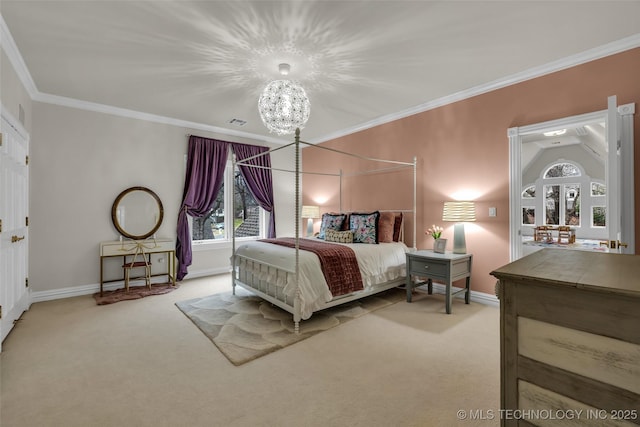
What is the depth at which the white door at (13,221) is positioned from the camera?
270 cm

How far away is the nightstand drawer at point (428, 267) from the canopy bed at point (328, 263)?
285 mm

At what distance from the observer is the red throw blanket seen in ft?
10.3

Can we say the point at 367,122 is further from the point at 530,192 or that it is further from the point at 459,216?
the point at 530,192

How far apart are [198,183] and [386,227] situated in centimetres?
332

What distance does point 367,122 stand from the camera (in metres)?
5.08

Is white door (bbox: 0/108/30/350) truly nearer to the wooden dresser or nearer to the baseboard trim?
the baseboard trim

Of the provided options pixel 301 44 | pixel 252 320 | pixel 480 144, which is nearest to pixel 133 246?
pixel 252 320

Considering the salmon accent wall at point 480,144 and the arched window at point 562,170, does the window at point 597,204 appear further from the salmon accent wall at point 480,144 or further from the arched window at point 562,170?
the salmon accent wall at point 480,144

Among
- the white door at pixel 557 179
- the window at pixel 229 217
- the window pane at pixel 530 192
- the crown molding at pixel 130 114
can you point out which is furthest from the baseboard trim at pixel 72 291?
the window pane at pixel 530 192

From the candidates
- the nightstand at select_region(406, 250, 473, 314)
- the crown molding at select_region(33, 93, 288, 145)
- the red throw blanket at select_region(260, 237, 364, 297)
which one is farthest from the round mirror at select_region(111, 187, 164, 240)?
the nightstand at select_region(406, 250, 473, 314)

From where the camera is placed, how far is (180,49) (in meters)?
2.79

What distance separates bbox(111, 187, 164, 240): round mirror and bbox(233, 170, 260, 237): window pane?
4.77 feet

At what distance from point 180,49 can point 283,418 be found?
10.4 ft

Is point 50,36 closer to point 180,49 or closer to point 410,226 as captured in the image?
point 180,49
